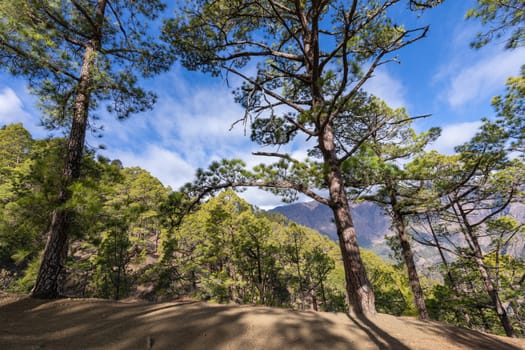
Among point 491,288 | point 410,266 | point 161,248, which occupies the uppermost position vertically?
point 161,248

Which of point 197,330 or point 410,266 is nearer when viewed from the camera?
point 197,330

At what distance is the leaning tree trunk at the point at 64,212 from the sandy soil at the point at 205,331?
558 millimetres

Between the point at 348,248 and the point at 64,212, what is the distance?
5.70 m

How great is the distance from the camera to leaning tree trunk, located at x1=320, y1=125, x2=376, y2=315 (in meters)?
3.62

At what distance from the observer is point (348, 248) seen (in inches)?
157

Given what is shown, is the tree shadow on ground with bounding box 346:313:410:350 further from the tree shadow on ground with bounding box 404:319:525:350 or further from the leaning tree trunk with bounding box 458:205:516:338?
the leaning tree trunk with bounding box 458:205:516:338

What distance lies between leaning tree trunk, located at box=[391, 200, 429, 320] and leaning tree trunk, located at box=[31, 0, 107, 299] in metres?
9.59

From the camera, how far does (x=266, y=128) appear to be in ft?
18.1

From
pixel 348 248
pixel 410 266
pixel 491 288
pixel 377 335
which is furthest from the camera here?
pixel 491 288

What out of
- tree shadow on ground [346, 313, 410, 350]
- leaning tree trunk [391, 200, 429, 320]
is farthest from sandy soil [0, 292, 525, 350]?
leaning tree trunk [391, 200, 429, 320]

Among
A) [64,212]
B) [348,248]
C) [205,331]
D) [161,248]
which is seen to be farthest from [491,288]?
[161,248]

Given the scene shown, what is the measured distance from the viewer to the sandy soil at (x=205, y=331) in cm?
211

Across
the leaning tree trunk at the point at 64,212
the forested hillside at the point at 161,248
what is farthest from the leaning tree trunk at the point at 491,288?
the leaning tree trunk at the point at 64,212

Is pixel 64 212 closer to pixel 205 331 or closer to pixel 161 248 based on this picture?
pixel 205 331
